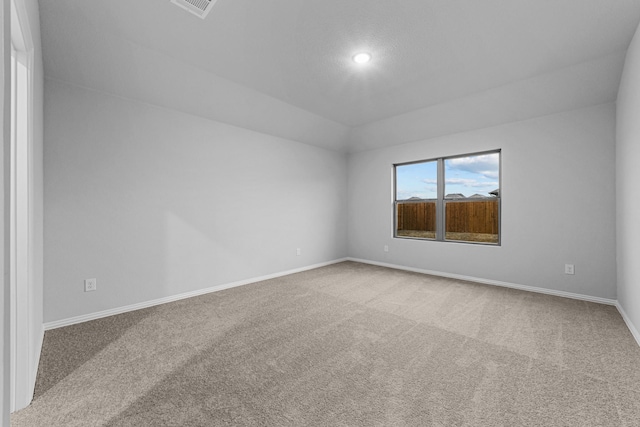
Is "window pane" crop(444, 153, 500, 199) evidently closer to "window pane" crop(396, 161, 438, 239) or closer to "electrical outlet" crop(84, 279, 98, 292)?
"window pane" crop(396, 161, 438, 239)

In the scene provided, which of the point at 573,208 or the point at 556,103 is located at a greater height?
the point at 556,103

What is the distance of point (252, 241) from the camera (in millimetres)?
4117

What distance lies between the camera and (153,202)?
314 cm

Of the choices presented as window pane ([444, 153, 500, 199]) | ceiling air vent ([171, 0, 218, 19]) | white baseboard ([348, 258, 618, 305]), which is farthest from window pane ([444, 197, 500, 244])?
ceiling air vent ([171, 0, 218, 19])

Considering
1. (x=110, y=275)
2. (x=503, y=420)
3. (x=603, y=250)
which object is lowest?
(x=503, y=420)

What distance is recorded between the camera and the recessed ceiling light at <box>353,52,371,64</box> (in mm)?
2615

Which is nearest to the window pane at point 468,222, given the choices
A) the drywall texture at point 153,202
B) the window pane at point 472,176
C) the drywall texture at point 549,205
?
the window pane at point 472,176

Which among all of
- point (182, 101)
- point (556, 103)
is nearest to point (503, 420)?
point (556, 103)

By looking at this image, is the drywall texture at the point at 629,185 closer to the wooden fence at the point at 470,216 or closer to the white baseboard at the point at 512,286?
the white baseboard at the point at 512,286

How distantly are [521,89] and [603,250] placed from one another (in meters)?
2.09

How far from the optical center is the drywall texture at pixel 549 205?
3.17 metres

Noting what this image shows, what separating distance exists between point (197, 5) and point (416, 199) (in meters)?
4.12

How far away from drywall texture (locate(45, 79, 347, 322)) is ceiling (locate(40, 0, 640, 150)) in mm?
Result: 320

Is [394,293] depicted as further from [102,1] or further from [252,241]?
[102,1]
